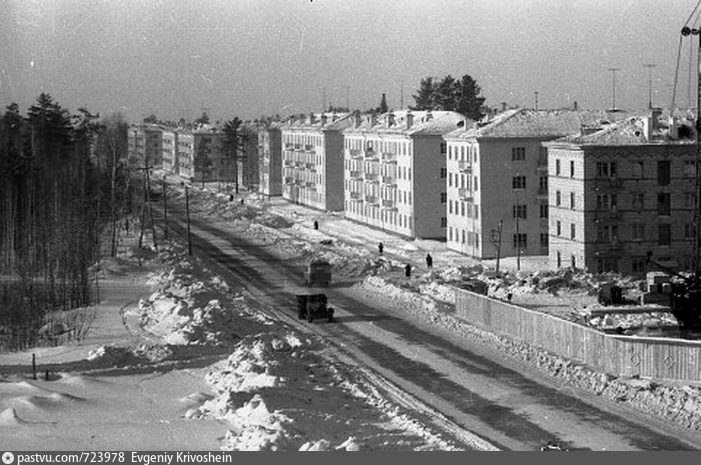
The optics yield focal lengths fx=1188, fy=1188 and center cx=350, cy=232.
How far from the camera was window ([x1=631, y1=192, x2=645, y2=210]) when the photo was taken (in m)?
54.2

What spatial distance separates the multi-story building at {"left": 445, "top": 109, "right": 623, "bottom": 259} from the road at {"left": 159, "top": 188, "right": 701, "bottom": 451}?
1586cm

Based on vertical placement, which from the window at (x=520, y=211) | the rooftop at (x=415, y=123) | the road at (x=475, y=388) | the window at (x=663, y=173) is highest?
the rooftop at (x=415, y=123)

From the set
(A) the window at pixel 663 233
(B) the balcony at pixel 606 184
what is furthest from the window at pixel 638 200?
(A) the window at pixel 663 233

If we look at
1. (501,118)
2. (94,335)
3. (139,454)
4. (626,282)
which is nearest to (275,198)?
(501,118)

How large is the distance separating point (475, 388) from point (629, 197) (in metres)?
28.2

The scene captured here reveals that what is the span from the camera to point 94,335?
112 feet

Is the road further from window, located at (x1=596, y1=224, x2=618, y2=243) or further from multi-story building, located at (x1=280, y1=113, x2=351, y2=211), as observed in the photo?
multi-story building, located at (x1=280, y1=113, x2=351, y2=211)

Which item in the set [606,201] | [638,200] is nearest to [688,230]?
[638,200]

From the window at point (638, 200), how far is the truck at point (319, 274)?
46.9 feet

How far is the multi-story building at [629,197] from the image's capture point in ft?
176

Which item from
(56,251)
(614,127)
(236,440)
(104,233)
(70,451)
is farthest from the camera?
(104,233)

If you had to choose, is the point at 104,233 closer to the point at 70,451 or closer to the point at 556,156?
the point at 556,156

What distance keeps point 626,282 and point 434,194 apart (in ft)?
85.1

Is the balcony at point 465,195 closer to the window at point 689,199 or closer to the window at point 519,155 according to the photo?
the window at point 519,155
